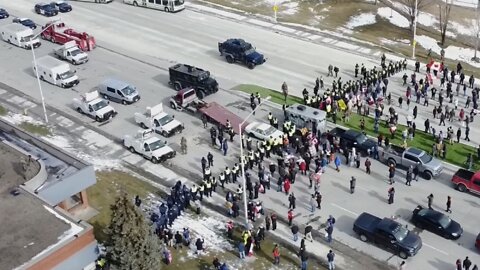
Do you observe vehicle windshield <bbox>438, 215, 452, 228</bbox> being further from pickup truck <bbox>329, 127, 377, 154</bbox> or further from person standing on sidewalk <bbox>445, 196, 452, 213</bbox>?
pickup truck <bbox>329, 127, 377, 154</bbox>

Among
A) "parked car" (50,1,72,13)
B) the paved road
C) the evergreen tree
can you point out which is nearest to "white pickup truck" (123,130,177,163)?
the paved road

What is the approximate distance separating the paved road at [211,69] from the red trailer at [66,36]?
817 millimetres

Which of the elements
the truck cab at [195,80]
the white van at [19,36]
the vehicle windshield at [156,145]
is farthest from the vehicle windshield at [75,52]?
the vehicle windshield at [156,145]

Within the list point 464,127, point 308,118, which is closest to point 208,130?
point 308,118

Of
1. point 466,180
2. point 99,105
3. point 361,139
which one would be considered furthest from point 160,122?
point 466,180

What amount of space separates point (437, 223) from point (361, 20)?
42301 millimetres

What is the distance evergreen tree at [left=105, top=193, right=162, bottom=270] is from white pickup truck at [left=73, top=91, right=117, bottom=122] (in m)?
19.5

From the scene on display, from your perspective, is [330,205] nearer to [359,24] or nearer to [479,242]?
[479,242]

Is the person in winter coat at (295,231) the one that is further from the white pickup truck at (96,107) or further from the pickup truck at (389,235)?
the white pickup truck at (96,107)

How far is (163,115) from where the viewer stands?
46719 millimetres

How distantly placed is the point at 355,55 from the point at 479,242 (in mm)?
29042

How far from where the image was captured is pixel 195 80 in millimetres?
51531

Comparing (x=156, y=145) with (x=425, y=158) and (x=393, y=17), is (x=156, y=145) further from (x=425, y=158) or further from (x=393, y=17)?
(x=393, y=17)

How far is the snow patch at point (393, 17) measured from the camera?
75188mm
